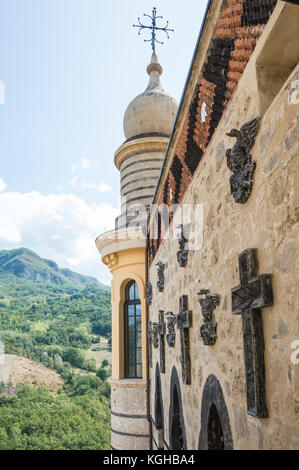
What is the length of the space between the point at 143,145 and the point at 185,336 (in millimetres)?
8740

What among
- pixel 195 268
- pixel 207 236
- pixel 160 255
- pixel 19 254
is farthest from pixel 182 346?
pixel 19 254

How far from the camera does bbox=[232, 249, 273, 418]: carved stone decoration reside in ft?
8.45

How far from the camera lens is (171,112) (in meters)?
13.3

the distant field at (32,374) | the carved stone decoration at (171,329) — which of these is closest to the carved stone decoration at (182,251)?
the carved stone decoration at (171,329)

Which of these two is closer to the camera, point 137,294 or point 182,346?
point 182,346

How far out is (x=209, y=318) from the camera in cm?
398

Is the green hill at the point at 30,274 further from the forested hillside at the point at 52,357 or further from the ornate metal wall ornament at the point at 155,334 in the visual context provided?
the ornate metal wall ornament at the point at 155,334

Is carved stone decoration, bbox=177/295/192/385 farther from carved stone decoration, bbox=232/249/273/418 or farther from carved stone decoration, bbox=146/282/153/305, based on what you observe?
carved stone decoration, bbox=146/282/153/305

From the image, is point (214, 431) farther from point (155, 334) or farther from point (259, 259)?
point (155, 334)

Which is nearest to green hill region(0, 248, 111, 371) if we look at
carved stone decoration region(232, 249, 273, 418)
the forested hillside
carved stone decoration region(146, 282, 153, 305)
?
the forested hillside

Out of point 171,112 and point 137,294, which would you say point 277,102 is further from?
point 171,112

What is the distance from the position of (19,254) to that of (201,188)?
82010 mm

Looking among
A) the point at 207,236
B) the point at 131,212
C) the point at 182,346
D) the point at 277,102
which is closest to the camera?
the point at 277,102

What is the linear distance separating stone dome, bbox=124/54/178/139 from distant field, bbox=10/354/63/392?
3039 cm
